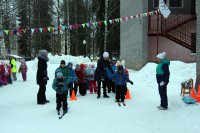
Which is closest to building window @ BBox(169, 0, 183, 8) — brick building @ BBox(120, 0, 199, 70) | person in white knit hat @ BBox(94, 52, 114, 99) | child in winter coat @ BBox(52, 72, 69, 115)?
brick building @ BBox(120, 0, 199, 70)

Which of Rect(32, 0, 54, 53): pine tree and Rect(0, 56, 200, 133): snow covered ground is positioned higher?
Rect(32, 0, 54, 53): pine tree

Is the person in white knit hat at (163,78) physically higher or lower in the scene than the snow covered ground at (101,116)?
higher

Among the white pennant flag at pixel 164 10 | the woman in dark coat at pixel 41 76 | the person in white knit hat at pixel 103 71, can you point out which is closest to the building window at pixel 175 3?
the white pennant flag at pixel 164 10

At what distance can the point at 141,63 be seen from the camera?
22.3 m

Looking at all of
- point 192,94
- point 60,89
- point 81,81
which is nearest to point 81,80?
point 81,81

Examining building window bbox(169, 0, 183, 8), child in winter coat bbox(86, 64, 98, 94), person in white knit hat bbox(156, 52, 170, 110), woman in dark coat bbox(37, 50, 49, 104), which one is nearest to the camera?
person in white knit hat bbox(156, 52, 170, 110)

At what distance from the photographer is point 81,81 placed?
1279cm

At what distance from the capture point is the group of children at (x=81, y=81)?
30.8 ft

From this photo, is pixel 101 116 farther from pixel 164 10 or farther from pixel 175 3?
pixel 175 3

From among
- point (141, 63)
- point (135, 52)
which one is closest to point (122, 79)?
point (141, 63)

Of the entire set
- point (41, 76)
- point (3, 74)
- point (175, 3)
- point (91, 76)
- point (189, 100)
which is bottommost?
point (189, 100)

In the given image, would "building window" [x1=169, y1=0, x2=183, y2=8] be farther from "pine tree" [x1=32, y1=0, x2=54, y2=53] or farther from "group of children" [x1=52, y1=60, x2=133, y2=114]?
"pine tree" [x1=32, y1=0, x2=54, y2=53]

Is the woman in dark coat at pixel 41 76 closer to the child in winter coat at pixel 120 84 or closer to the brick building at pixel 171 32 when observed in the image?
the child in winter coat at pixel 120 84

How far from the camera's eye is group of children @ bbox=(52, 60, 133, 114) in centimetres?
940
